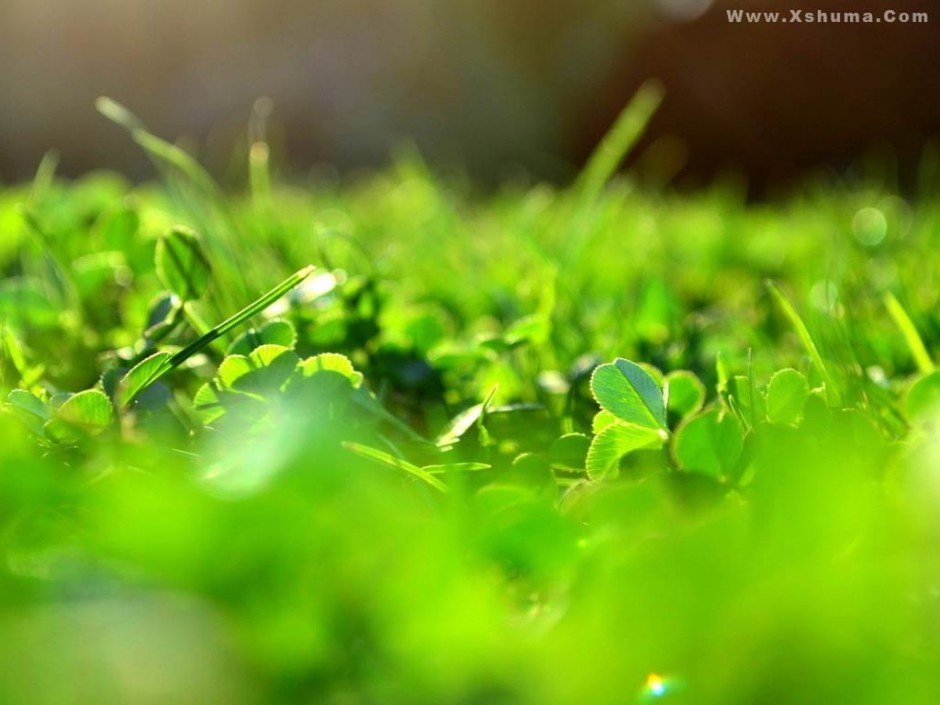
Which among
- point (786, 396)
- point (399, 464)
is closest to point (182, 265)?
point (399, 464)

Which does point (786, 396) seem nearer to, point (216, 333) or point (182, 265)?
point (216, 333)

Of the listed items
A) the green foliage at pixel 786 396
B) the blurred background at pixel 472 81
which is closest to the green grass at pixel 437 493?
the green foliage at pixel 786 396

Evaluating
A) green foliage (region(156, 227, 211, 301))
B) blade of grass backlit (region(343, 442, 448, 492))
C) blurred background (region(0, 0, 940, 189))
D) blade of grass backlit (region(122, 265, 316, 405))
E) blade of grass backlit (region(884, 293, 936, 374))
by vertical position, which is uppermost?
blade of grass backlit (region(122, 265, 316, 405))

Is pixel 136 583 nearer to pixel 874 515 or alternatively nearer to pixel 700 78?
pixel 874 515

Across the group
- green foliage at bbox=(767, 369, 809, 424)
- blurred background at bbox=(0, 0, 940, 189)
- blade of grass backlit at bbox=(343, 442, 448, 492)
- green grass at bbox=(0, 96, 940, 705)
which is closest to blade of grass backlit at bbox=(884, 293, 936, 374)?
green grass at bbox=(0, 96, 940, 705)

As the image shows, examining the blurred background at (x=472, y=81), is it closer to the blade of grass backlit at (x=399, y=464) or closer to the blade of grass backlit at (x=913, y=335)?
the blade of grass backlit at (x=913, y=335)

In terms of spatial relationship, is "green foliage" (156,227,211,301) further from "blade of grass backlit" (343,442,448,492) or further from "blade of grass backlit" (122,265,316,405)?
"blade of grass backlit" (343,442,448,492)

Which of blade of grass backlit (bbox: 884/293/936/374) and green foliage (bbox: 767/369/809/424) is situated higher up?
green foliage (bbox: 767/369/809/424)
